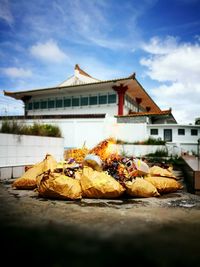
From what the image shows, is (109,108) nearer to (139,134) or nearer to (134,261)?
(139,134)

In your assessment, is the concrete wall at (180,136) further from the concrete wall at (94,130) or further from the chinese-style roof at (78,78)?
the chinese-style roof at (78,78)

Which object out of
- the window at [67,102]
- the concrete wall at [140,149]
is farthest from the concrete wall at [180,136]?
the window at [67,102]

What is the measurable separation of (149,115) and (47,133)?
8.67m

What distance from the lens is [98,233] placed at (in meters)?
2.29

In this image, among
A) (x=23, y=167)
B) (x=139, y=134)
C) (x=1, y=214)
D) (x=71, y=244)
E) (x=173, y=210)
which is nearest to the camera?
(x=71, y=244)

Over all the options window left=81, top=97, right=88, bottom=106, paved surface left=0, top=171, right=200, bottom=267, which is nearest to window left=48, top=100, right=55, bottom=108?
window left=81, top=97, right=88, bottom=106

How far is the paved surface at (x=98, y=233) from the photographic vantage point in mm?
1777

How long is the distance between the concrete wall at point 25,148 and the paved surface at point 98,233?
227 cm

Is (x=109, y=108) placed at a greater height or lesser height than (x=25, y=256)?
greater

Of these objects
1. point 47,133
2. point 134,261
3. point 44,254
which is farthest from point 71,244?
point 47,133

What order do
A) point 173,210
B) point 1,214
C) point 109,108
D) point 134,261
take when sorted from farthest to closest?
point 109,108
point 173,210
point 1,214
point 134,261

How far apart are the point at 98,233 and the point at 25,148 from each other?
4710 millimetres

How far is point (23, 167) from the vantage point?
632 cm

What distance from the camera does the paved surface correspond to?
1.78m
